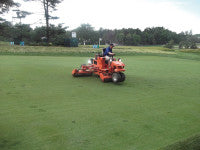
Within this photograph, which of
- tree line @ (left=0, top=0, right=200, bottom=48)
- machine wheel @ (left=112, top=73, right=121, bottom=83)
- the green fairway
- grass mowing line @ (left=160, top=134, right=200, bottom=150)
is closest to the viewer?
grass mowing line @ (left=160, top=134, right=200, bottom=150)

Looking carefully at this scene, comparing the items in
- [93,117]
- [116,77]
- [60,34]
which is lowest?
[93,117]

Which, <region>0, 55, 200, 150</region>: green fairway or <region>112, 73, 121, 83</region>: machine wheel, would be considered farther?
<region>112, 73, 121, 83</region>: machine wheel

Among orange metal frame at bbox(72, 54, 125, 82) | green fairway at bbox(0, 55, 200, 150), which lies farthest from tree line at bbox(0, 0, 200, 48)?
green fairway at bbox(0, 55, 200, 150)

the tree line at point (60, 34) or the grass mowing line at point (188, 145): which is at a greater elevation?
the tree line at point (60, 34)

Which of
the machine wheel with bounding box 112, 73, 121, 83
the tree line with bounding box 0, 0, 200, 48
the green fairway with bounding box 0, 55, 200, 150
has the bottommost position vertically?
the green fairway with bounding box 0, 55, 200, 150

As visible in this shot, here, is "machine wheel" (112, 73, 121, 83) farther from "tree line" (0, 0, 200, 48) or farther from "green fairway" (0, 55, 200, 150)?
"tree line" (0, 0, 200, 48)

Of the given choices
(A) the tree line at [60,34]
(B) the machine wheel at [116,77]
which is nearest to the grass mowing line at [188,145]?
(B) the machine wheel at [116,77]

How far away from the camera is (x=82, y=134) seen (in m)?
3.35

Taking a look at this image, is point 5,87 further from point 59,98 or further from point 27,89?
point 59,98

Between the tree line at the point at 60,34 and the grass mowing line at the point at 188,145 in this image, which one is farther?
the tree line at the point at 60,34

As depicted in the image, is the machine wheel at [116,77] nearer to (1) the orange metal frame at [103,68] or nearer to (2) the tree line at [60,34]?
(1) the orange metal frame at [103,68]

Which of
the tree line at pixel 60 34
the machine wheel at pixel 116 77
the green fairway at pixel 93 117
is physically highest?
the tree line at pixel 60 34

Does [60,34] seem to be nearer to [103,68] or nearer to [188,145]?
[103,68]

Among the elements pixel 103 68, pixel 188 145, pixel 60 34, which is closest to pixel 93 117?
pixel 188 145
